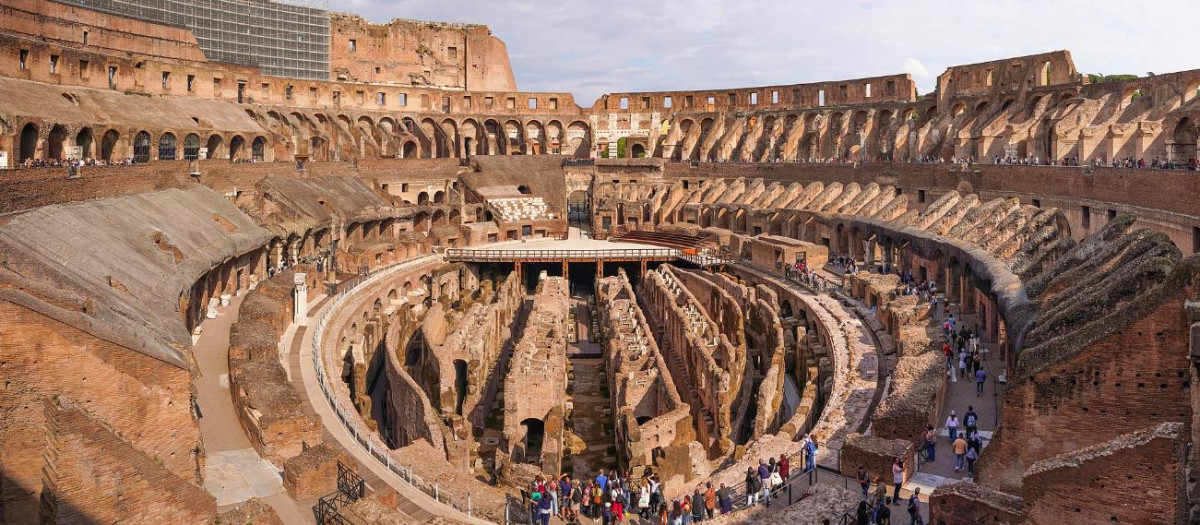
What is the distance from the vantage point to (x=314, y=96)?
54375 millimetres

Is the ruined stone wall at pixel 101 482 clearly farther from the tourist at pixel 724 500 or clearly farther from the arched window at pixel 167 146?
the arched window at pixel 167 146

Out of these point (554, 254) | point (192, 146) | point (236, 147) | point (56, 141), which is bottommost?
point (554, 254)

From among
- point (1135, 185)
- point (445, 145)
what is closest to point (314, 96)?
point (445, 145)

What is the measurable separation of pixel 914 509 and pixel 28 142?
32.4 m

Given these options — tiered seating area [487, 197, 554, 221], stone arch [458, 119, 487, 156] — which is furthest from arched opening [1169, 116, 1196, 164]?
stone arch [458, 119, 487, 156]

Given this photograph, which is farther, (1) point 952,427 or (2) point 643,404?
(2) point 643,404

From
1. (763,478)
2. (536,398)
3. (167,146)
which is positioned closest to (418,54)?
(167,146)

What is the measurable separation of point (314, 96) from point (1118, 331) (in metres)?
49.7

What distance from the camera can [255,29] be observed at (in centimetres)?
5516

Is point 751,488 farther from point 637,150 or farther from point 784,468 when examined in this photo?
point 637,150

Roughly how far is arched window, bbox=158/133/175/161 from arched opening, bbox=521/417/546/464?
25.0m

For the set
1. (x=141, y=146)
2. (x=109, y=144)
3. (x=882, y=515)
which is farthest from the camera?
(x=141, y=146)

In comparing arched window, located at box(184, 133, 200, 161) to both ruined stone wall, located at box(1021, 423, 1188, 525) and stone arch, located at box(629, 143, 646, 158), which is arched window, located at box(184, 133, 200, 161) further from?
ruined stone wall, located at box(1021, 423, 1188, 525)

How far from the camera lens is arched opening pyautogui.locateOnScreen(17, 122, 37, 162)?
31391 mm
